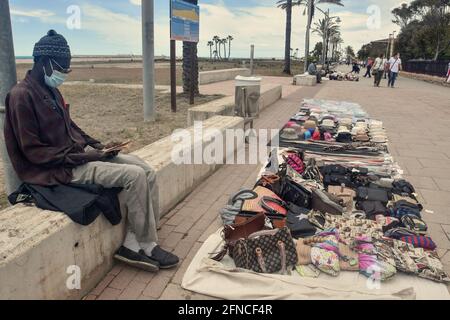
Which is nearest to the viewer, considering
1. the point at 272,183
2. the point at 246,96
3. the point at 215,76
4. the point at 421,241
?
the point at 421,241

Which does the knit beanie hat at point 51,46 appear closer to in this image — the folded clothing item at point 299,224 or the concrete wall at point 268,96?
the folded clothing item at point 299,224

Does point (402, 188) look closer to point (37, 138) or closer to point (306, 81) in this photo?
point (37, 138)

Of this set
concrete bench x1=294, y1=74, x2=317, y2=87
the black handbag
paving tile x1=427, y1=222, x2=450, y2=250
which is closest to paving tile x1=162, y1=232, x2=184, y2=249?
the black handbag

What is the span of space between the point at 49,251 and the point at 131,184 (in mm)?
812

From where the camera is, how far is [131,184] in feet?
9.87

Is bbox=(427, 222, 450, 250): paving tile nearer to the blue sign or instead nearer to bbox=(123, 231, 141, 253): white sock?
bbox=(123, 231, 141, 253): white sock

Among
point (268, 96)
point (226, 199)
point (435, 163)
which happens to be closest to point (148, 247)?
point (226, 199)

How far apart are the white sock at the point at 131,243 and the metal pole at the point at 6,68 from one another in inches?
39.4

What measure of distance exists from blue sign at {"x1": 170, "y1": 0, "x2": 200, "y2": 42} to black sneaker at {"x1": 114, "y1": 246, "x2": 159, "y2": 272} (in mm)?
7334

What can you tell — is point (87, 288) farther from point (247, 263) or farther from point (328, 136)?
point (328, 136)

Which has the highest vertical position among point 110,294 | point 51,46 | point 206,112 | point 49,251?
point 51,46

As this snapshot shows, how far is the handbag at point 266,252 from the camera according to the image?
125 inches

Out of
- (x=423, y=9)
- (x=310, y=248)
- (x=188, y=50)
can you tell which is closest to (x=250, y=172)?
(x=310, y=248)

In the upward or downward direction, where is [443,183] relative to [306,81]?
downward
